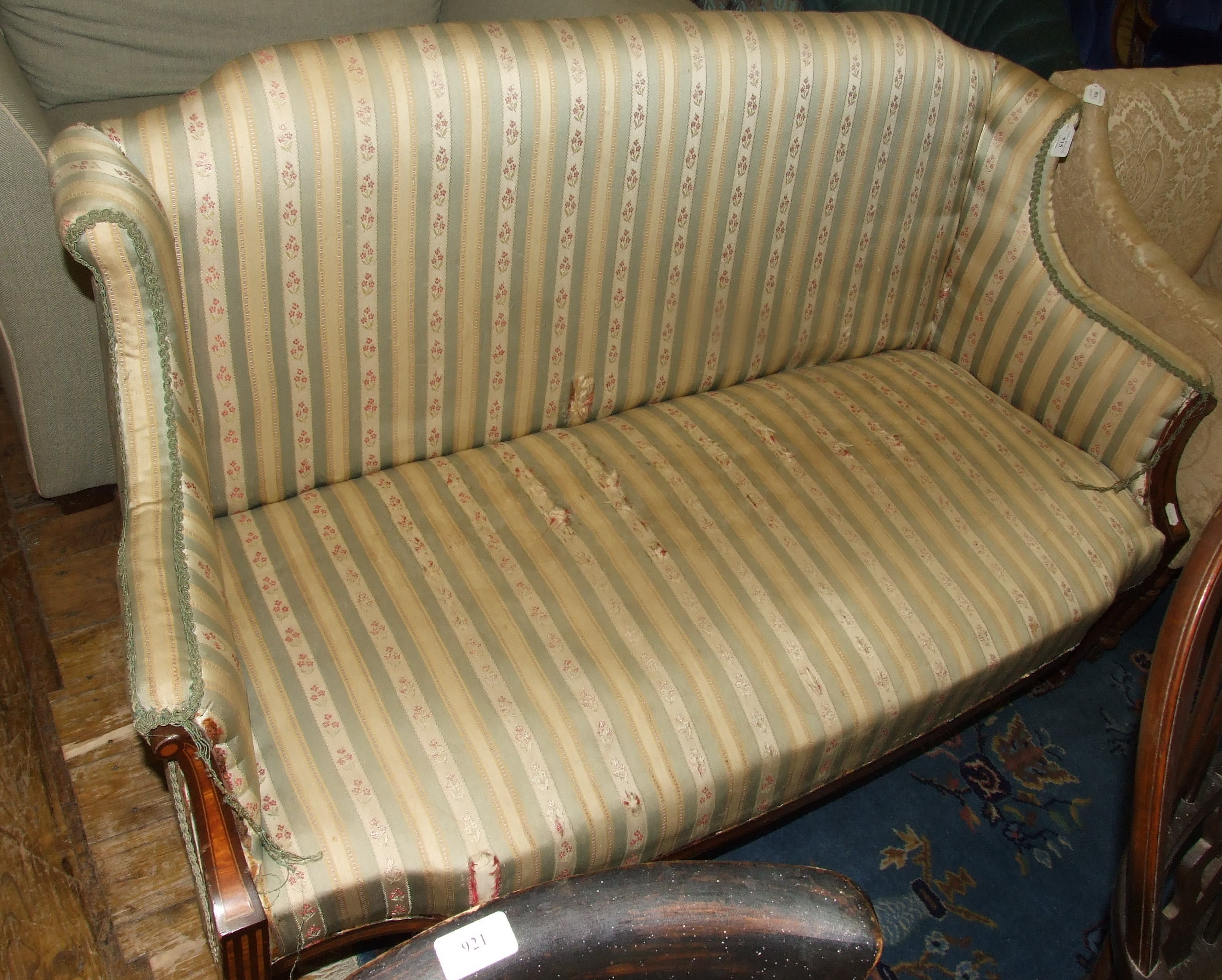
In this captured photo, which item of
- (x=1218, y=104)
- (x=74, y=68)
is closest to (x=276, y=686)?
(x=74, y=68)

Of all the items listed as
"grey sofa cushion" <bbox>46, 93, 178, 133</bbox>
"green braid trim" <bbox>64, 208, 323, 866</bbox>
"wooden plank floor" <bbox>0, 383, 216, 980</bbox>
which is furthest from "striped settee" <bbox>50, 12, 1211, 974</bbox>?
"grey sofa cushion" <bbox>46, 93, 178, 133</bbox>

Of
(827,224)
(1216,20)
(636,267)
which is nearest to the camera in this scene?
(636,267)

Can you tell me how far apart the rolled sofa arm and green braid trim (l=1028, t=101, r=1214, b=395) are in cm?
126

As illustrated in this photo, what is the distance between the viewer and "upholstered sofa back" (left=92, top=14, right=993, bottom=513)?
109 centimetres

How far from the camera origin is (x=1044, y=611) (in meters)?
1.40

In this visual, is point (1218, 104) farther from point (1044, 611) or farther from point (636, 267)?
point (636, 267)

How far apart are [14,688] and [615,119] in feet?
4.00

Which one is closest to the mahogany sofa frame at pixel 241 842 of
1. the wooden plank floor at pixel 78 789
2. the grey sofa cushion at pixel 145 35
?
the wooden plank floor at pixel 78 789

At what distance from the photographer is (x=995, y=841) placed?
1.52 metres

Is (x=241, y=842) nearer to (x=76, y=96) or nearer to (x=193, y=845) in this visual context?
(x=193, y=845)

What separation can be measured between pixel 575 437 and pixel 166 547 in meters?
0.64

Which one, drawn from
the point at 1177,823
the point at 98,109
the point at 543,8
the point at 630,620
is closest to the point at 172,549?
the point at 630,620

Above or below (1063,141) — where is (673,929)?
below

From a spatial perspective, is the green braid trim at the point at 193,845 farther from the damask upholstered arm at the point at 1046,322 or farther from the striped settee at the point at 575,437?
the damask upholstered arm at the point at 1046,322
